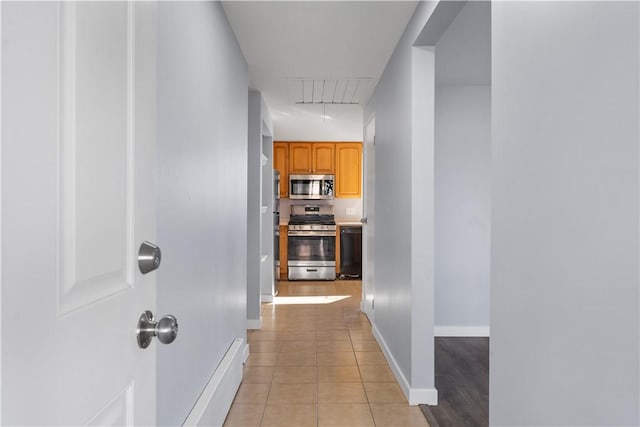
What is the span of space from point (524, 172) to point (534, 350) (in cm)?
50

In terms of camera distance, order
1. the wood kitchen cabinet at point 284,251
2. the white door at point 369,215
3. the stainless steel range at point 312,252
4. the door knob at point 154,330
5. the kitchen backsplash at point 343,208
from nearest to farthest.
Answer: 1. the door knob at point 154,330
2. the white door at point 369,215
3. the stainless steel range at point 312,252
4. the wood kitchen cabinet at point 284,251
5. the kitchen backsplash at point 343,208

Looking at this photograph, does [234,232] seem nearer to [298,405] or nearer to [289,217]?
[298,405]

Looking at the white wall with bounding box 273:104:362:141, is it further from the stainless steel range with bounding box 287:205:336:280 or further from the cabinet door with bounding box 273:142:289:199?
the stainless steel range with bounding box 287:205:336:280

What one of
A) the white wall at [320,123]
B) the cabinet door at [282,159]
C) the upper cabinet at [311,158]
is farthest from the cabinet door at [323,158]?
the cabinet door at [282,159]

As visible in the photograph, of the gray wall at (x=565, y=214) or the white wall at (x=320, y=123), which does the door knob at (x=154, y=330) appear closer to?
the gray wall at (x=565, y=214)

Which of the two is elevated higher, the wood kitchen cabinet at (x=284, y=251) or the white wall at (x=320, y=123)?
the white wall at (x=320, y=123)

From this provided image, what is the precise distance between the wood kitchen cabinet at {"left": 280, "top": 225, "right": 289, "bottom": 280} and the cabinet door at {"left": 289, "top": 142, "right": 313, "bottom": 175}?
101 cm

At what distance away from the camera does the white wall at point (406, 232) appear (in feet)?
8.05

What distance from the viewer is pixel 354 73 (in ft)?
11.6

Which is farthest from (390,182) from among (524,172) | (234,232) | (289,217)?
(289,217)

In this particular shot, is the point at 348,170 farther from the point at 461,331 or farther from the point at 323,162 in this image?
the point at 461,331

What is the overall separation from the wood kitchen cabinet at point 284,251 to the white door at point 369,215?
231 centimetres

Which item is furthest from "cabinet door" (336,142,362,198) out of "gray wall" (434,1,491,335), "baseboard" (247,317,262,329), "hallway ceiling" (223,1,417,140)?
"baseboard" (247,317,262,329)

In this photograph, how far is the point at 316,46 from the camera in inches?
116
